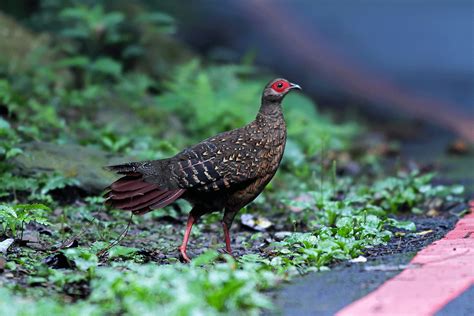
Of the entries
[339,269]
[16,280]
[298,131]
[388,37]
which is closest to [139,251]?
[16,280]

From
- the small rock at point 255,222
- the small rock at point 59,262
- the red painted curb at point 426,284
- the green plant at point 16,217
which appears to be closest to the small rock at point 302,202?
the small rock at point 255,222

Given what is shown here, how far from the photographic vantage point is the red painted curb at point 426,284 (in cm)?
466

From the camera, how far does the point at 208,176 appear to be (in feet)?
21.1

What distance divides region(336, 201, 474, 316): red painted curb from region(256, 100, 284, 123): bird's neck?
1.65 m

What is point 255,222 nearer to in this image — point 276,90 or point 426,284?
point 276,90

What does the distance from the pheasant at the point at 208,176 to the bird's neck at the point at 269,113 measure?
9cm

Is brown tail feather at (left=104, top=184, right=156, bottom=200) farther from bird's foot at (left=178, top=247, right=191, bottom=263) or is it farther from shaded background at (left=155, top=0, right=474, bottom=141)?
shaded background at (left=155, top=0, right=474, bottom=141)

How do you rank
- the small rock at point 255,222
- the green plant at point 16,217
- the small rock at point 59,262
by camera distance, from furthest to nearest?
the small rock at point 255,222
the green plant at point 16,217
the small rock at point 59,262

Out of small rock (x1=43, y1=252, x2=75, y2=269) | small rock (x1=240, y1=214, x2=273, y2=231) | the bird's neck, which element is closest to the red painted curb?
the bird's neck

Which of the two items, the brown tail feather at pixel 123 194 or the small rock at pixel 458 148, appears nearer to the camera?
the brown tail feather at pixel 123 194

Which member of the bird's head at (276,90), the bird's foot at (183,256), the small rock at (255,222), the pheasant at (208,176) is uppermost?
the bird's head at (276,90)

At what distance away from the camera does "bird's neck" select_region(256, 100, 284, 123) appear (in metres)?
6.93

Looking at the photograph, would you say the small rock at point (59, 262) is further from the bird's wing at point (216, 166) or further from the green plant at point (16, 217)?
the bird's wing at point (216, 166)

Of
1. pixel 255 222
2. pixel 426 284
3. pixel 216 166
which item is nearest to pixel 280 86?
pixel 216 166
